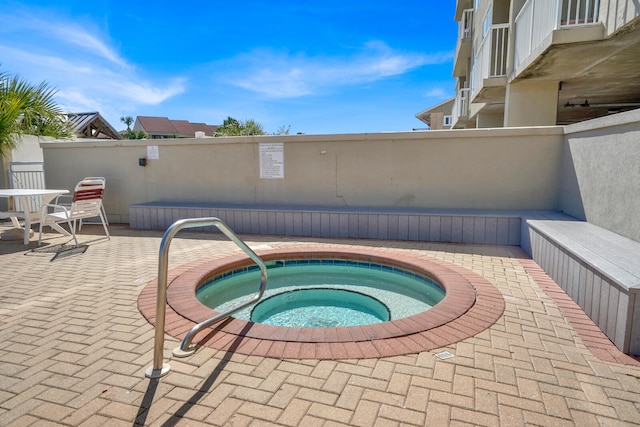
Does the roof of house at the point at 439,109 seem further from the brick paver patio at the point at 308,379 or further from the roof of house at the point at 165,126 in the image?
the roof of house at the point at 165,126

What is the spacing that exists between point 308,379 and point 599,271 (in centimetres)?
256

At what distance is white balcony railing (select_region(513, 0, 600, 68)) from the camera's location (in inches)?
249

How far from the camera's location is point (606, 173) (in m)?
4.78

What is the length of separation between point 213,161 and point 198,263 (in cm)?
392

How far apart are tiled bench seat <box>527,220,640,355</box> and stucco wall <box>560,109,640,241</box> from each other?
0.24m

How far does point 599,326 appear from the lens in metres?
3.01

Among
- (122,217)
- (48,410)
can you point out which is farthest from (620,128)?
(122,217)

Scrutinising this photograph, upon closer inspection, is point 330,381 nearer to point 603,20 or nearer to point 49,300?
point 49,300

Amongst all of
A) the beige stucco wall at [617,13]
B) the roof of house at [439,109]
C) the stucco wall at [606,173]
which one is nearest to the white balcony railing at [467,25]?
the beige stucco wall at [617,13]

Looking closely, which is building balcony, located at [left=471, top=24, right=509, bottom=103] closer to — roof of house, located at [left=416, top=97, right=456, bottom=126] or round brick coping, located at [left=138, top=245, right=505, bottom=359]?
round brick coping, located at [left=138, top=245, right=505, bottom=359]

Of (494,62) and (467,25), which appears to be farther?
(467,25)

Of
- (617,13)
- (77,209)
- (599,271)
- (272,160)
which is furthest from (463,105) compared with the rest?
(77,209)

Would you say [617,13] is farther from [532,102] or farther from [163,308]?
[163,308]

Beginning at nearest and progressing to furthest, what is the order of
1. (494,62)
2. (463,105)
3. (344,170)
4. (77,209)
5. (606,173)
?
(606,173) < (77,209) < (344,170) < (494,62) < (463,105)
